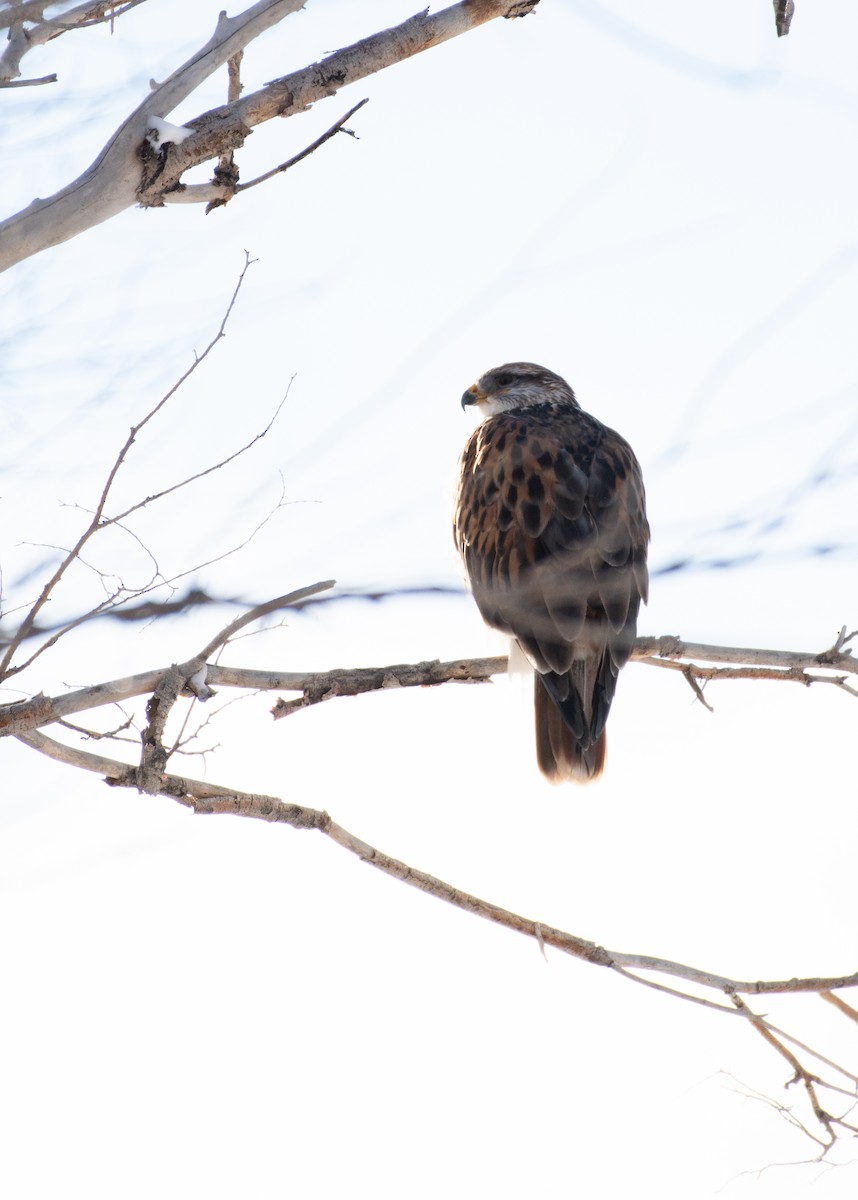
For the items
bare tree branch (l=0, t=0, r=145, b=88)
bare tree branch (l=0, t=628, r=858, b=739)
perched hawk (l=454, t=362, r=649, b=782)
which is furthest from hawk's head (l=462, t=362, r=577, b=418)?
bare tree branch (l=0, t=0, r=145, b=88)

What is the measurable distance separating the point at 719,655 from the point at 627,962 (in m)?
1.30

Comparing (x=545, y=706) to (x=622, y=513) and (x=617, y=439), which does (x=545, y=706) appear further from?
(x=617, y=439)

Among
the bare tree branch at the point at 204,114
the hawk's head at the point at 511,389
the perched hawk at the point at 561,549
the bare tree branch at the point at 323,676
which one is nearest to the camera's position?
the bare tree branch at the point at 204,114

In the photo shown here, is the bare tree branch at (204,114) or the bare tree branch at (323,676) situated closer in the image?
the bare tree branch at (204,114)

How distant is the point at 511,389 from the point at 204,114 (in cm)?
453

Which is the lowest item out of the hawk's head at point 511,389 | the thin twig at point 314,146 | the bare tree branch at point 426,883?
the bare tree branch at point 426,883

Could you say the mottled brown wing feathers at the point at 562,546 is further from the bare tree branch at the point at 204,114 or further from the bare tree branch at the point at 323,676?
the bare tree branch at the point at 204,114

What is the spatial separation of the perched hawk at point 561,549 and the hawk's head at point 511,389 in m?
0.48

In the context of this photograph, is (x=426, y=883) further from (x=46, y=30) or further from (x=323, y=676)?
(x=46, y=30)

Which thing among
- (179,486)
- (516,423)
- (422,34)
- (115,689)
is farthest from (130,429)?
(516,423)

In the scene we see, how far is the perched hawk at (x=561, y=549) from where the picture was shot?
5.06 meters

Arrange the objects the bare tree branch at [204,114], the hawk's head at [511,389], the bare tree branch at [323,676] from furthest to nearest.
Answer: the hawk's head at [511,389] < the bare tree branch at [323,676] < the bare tree branch at [204,114]

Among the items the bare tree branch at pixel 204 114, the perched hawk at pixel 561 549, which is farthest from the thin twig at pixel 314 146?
the perched hawk at pixel 561 549

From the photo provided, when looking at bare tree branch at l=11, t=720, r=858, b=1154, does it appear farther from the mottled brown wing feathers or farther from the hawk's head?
the hawk's head
